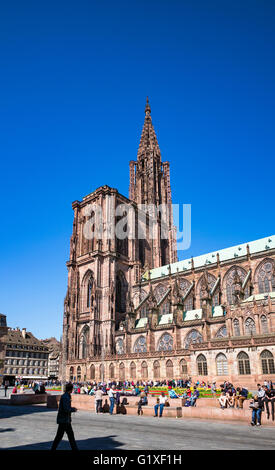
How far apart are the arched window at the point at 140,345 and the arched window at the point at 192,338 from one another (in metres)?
7.40

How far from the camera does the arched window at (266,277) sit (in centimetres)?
4883

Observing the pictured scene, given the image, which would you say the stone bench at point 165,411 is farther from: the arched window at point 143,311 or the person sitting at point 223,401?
the arched window at point 143,311

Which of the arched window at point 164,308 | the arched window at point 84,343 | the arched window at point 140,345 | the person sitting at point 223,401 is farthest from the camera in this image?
the arched window at point 84,343

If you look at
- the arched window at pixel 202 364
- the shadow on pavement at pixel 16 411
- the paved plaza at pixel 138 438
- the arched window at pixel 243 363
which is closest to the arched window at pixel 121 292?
the arched window at pixel 202 364

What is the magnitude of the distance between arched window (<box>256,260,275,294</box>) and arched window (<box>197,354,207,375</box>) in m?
15.4

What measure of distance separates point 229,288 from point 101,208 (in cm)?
2782

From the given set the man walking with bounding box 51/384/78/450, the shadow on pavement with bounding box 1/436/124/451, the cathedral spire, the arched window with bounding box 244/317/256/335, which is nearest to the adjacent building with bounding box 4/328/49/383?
the cathedral spire

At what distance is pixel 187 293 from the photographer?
56.5 meters

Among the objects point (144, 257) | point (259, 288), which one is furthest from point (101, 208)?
point (259, 288)

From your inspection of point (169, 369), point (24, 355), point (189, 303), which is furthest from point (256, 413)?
point (24, 355)

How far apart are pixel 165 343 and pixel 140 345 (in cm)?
478

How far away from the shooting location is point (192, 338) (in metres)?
45.8

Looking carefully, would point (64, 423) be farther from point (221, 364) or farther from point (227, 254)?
point (227, 254)
